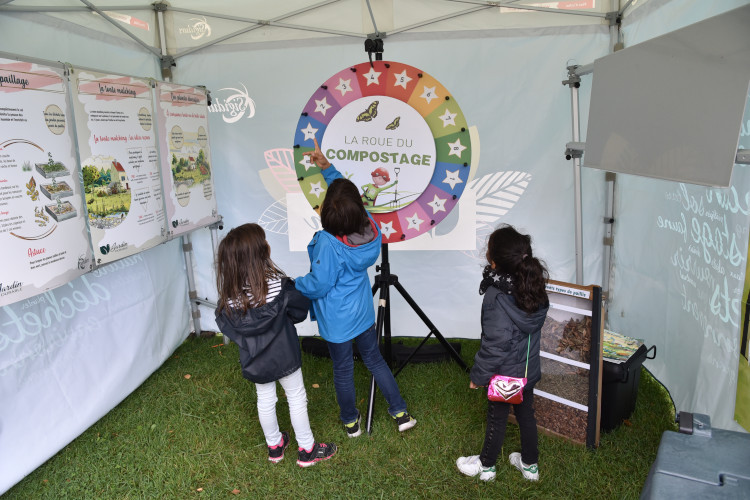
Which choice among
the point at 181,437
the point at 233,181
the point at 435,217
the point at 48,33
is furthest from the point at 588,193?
the point at 48,33

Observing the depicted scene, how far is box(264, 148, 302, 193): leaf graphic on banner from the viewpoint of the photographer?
3.67 m

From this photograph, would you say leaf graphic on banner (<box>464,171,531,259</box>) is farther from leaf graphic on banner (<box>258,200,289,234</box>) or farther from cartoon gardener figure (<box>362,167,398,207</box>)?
leaf graphic on banner (<box>258,200,289,234</box>)

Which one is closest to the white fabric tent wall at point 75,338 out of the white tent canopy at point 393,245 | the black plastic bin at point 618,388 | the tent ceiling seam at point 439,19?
the white tent canopy at point 393,245

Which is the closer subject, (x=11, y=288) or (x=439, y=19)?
(x=11, y=288)

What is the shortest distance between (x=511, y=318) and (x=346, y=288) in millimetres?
785

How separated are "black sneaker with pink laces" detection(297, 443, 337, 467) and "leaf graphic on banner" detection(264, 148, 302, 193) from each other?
1826mm

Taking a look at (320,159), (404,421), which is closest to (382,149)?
(320,159)

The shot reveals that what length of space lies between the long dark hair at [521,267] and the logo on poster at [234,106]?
7.40ft

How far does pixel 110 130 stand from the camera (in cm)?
271

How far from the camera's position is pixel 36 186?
2.25 metres

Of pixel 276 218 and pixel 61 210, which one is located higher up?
pixel 61 210

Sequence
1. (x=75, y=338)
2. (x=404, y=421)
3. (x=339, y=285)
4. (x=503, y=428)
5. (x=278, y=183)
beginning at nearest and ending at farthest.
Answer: (x=503, y=428), (x=339, y=285), (x=404, y=421), (x=75, y=338), (x=278, y=183)

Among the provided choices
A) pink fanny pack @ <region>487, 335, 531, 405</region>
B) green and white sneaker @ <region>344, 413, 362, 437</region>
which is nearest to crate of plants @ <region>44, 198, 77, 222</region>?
green and white sneaker @ <region>344, 413, 362, 437</region>

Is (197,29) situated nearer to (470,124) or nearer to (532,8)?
(470,124)
